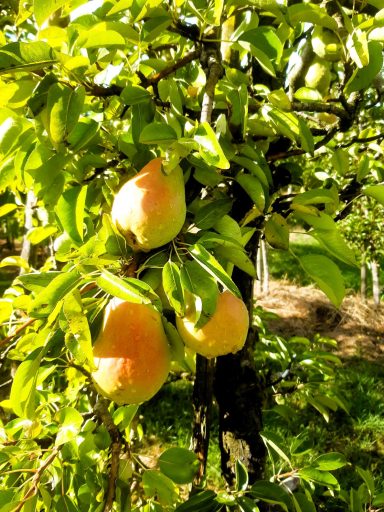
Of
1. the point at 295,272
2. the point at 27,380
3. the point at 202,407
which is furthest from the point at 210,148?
the point at 295,272

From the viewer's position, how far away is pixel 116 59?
847 millimetres

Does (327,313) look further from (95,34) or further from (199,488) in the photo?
(95,34)

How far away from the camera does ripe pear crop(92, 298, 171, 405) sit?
0.59 m

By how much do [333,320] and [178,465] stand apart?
4329 mm

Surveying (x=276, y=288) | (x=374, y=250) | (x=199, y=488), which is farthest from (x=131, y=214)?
(x=276, y=288)

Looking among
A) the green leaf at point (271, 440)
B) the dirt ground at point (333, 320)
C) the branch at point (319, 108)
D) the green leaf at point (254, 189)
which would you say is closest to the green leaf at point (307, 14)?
the branch at point (319, 108)

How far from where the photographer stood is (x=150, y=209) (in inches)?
23.0

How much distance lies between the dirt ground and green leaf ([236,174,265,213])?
3635mm

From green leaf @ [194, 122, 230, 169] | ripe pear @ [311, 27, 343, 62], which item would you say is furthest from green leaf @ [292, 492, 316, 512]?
ripe pear @ [311, 27, 343, 62]

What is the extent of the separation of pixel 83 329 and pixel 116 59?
0.55 metres

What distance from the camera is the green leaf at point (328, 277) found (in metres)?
0.74

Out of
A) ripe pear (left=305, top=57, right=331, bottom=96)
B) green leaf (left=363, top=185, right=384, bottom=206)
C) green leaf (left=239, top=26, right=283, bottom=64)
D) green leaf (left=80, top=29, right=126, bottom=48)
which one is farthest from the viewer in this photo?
ripe pear (left=305, top=57, right=331, bottom=96)

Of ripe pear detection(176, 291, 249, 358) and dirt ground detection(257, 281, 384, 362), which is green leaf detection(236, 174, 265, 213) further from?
dirt ground detection(257, 281, 384, 362)

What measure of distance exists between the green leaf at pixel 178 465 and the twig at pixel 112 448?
9 cm
